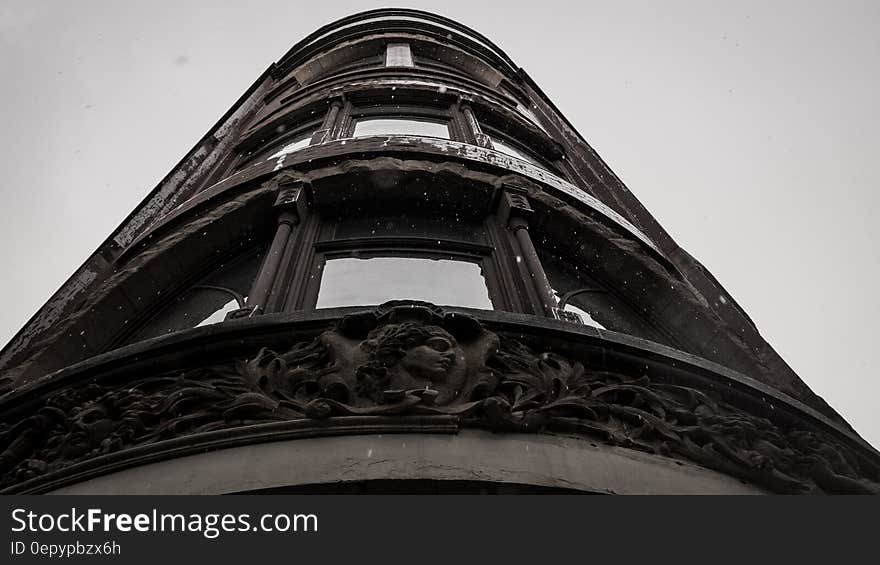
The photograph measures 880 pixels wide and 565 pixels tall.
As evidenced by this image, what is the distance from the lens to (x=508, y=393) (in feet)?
15.7

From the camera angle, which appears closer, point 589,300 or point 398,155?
point 589,300

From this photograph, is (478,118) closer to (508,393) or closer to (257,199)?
(257,199)

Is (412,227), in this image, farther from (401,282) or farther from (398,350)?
(398,350)

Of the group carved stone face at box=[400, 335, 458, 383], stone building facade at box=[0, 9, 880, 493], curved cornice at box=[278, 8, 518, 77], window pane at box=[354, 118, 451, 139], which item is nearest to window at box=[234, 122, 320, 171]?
stone building facade at box=[0, 9, 880, 493]

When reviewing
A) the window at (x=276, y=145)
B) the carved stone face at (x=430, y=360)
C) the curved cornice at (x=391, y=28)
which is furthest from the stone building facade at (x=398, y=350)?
the curved cornice at (x=391, y=28)

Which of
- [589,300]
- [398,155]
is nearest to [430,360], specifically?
[589,300]

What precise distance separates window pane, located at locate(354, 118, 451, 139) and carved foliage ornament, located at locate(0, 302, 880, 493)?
25.5ft

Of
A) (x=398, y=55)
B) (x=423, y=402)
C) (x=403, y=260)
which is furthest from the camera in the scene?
(x=398, y=55)

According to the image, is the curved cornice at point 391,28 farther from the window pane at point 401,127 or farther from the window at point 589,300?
the window at point 589,300

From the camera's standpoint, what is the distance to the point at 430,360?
4.74m

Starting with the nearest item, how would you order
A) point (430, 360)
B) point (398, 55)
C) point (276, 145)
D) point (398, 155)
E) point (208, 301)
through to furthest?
point (430, 360) → point (208, 301) → point (398, 155) → point (276, 145) → point (398, 55)

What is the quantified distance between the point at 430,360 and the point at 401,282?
2.92 meters
